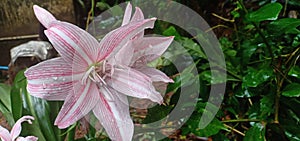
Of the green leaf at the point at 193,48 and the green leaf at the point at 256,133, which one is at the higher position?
the green leaf at the point at 193,48

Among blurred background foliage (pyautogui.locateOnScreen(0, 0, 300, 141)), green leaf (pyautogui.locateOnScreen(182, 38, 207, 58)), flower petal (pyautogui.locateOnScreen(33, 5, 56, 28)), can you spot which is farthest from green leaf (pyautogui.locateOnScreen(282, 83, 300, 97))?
flower petal (pyautogui.locateOnScreen(33, 5, 56, 28))

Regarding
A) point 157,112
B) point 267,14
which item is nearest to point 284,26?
point 267,14

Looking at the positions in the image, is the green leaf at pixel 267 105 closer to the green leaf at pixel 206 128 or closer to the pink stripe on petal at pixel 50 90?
the green leaf at pixel 206 128

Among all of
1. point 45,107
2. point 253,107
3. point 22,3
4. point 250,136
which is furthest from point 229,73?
point 22,3

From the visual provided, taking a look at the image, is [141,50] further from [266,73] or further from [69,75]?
[266,73]

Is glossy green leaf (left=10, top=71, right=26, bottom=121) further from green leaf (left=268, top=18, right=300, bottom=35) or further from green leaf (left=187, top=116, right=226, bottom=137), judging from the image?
green leaf (left=268, top=18, right=300, bottom=35)

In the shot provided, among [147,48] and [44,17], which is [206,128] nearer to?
[147,48]

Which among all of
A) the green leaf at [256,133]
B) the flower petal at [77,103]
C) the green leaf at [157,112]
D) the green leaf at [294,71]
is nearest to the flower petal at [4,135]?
the flower petal at [77,103]
